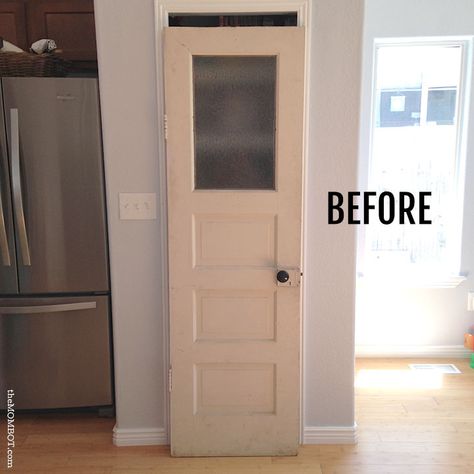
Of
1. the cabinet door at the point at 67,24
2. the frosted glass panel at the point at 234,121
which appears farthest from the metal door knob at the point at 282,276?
the cabinet door at the point at 67,24

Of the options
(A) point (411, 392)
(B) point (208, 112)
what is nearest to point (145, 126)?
(B) point (208, 112)

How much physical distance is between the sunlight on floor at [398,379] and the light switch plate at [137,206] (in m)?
1.77

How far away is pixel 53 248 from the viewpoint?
8.02 feet

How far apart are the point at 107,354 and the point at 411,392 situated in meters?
1.85

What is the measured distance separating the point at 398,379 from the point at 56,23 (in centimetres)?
304

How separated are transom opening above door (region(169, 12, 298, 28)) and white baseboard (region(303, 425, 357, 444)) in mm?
1994

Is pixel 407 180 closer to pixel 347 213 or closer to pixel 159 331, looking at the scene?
pixel 347 213

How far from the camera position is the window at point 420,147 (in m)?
3.20

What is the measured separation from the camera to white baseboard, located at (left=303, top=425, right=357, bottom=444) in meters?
2.37

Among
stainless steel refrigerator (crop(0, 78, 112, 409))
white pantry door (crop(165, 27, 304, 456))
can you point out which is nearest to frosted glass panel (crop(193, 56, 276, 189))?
white pantry door (crop(165, 27, 304, 456))

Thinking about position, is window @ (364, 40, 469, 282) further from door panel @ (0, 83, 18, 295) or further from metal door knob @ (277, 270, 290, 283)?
door panel @ (0, 83, 18, 295)

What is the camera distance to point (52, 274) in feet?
8.11

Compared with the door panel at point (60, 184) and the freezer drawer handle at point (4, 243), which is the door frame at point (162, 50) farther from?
the freezer drawer handle at point (4, 243)

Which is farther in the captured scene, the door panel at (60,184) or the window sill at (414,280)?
the window sill at (414,280)
